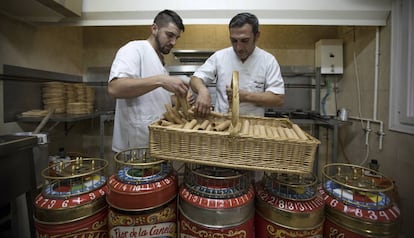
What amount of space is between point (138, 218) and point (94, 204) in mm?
164

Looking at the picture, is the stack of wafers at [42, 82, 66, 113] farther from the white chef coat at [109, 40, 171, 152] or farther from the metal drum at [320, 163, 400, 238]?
the metal drum at [320, 163, 400, 238]

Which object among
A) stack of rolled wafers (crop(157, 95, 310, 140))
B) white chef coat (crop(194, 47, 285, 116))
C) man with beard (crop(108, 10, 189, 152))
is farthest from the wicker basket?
white chef coat (crop(194, 47, 285, 116))

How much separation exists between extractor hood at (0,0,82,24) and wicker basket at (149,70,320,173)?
1.49 meters

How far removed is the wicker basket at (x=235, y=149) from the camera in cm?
61

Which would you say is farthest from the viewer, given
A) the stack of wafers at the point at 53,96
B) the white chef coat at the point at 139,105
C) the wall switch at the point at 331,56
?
the wall switch at the point at 331,56

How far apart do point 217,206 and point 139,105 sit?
669 mm

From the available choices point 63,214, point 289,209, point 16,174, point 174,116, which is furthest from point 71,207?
point 289,209

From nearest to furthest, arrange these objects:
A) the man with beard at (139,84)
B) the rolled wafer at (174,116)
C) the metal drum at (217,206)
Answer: the metal drum at (217,206)
the rolled wafer at (174,116)
the man with beard at (139,84)

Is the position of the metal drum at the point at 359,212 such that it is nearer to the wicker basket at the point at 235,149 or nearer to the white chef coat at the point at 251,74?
the wicker basket at the point at 235,149

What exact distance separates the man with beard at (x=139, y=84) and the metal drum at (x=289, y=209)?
0.61m

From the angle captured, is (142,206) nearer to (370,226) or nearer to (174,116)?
(174,116)

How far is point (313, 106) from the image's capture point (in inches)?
90.3

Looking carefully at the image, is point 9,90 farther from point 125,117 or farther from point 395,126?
point 395,126

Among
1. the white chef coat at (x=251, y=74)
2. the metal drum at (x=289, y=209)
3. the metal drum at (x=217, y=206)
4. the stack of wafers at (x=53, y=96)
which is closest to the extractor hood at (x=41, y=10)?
the stack of wafers at (x=53, y=96)
